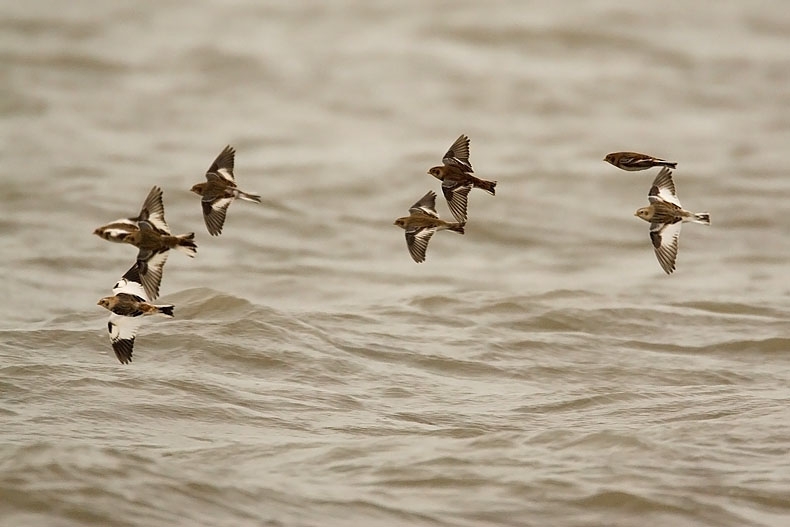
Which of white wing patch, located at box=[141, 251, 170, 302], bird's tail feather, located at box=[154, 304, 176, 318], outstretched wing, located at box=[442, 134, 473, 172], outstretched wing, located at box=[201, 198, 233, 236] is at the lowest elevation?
bird's tail feather, located at box=[154, 304, 176, 318]

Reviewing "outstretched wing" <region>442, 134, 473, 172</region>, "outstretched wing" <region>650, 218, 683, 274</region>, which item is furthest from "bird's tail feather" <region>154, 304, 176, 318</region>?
"outstretched wing" <region>650, 218, 683, 274</region>

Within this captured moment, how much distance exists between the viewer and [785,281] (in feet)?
51.7

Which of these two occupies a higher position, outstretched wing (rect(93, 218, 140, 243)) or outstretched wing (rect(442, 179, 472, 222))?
outstretched wing (rect(442, 179, 472, 222))

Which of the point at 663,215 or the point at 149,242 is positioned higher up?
the point at 663,215

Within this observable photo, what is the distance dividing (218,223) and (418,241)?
131 cm

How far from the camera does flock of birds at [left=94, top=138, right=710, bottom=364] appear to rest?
8078 mm

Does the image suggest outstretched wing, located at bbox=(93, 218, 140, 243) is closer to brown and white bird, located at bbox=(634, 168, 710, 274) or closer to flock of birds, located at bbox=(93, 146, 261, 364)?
flock of birds, located at bbox=(93, 146, 261, 364)

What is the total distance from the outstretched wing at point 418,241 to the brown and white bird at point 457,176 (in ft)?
1.00

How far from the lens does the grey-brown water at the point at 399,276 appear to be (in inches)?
344

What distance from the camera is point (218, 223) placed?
8.35 meters

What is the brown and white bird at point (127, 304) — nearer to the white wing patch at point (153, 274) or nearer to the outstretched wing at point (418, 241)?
the white wing patch at point (153, 274)

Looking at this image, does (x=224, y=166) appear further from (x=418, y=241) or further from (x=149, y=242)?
(x=418, y=241)

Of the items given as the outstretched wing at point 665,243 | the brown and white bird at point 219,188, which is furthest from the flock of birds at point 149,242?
the outstretched wing at point 665,243

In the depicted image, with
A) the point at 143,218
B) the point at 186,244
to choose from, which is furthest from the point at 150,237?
the point at 186,244
